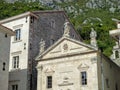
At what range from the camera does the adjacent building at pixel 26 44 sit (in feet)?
116

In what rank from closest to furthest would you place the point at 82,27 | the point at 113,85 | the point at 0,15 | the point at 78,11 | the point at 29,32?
the point at 113,85, the point at 29,32, the point at 0,15, the point at 82,27, the point at 78,11

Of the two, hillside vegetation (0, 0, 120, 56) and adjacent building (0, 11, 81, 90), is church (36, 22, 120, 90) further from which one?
hillside vegetation (0, 0, 120, 56)

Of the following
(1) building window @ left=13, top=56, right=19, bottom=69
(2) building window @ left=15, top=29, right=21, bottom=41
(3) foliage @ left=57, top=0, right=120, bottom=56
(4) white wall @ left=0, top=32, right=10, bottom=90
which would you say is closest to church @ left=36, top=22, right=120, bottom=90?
(1) building window @ left=13, top=56, right=19, bottom=69

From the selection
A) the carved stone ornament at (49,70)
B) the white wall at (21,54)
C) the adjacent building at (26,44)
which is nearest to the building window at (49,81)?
the carved stone ornament at (49,70)

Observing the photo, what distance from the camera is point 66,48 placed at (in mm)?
32844

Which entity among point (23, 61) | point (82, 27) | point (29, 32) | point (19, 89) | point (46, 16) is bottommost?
point (19, 89)

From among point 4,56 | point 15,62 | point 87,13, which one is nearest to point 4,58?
point 4,56

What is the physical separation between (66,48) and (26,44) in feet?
19.6

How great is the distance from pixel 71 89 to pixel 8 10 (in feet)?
143

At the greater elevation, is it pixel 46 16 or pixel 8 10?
pixel 8 10

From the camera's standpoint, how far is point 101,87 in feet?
99.8

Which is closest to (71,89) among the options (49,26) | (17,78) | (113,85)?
(113,85)

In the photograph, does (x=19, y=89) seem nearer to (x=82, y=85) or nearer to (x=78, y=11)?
(x=82, y=85)

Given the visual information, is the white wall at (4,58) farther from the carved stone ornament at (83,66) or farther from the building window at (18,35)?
the carved stone ornament at (83,66)
